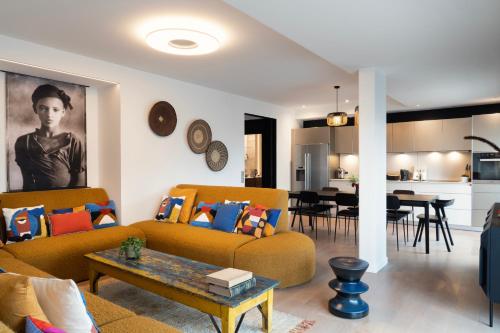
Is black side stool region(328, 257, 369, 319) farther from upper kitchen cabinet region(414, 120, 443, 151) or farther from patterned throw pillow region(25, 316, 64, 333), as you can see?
upper kitchen cabinet region(414, 120, 443, 151)

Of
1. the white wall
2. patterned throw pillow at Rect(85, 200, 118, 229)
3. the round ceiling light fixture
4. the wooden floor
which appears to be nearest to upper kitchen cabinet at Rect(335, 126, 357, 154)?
the wooden floor

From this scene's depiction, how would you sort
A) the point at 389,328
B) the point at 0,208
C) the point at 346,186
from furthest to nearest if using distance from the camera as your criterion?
the point at 346,186 → the point at 0,208 → the point at 389,328

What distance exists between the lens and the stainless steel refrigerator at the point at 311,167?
799 cm

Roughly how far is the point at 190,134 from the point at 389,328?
3922 millimetres

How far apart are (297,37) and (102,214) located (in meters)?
3.21

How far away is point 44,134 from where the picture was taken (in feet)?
13.9

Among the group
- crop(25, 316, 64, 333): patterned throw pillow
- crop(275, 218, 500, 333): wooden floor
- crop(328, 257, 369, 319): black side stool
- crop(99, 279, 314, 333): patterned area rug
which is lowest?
crop(275, 218, 500, 333): wooden floor

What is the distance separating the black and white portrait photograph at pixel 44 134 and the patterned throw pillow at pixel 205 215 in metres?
1.63

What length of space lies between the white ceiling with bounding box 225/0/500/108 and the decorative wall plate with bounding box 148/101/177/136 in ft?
8.34

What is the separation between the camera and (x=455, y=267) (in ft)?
13.9

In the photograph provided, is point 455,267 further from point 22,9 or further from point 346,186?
point 22,9

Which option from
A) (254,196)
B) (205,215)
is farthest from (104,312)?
(254,196)

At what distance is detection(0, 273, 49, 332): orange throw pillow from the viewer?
121cm

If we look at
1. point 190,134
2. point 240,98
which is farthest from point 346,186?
point 190,134
